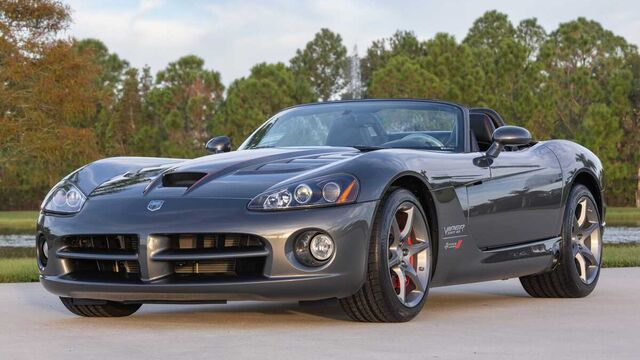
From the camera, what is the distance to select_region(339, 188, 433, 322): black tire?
592cm

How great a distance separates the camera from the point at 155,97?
75.2 m

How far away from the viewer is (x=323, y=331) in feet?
19.0

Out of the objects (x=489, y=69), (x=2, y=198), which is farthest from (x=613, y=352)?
(x=2, y=198)

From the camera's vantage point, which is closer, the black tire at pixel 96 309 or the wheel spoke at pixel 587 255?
the black tire at pixel 96 309

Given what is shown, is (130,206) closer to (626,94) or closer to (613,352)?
(613,352)

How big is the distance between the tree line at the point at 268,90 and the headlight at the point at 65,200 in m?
38.7

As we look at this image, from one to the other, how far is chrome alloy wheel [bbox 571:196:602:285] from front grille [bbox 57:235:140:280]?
11.1 feet

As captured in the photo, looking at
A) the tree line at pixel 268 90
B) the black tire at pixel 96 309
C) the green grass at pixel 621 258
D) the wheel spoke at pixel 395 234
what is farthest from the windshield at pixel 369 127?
the tree line at pixel 268 90

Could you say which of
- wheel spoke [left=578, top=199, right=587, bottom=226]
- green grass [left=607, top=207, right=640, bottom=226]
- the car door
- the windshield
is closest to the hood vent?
the windshield

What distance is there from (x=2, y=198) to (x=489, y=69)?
126 ft

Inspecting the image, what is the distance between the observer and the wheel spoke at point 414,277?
20.6 ft

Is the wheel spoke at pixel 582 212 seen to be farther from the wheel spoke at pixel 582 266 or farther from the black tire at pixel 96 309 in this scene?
the black tire at pixel 96 309

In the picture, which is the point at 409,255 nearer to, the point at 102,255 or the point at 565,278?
the point at 102,255

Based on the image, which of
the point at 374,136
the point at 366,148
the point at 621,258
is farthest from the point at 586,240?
the point at 621,258
